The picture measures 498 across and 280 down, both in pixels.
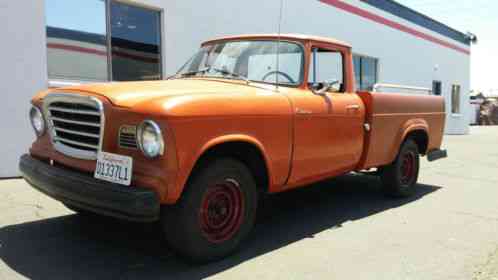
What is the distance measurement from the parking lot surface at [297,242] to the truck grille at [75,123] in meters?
0.83

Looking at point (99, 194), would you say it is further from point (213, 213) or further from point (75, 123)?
point (213, 213)

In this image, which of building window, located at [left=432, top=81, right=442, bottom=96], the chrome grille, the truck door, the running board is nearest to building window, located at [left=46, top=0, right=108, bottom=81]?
the truck door

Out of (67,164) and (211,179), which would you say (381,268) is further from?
(67,164)

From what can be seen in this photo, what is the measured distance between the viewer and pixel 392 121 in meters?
5.49

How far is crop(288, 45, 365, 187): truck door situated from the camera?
4.16 m

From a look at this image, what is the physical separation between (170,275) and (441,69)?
19.8 meters

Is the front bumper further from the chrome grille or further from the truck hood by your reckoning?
the truck hood

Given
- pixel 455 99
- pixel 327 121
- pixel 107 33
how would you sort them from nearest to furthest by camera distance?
pixel 327 121 → pixel 107 33 → pixel 455 99

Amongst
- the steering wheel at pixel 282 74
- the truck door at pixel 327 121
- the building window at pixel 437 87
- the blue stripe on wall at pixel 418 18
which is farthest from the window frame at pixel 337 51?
the building window at pixel 437 87

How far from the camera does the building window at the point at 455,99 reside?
2186 cm

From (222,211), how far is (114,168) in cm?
91

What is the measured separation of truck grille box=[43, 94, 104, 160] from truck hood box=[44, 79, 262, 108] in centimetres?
9

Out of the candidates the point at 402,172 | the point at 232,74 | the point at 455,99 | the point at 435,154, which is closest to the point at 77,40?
the point at 232,74

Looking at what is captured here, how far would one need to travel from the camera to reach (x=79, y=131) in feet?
11.2
